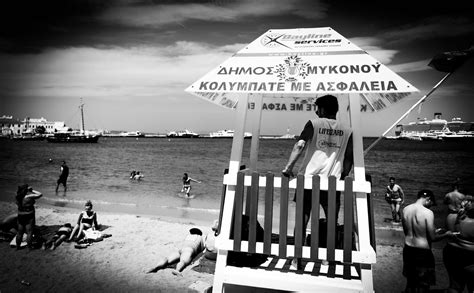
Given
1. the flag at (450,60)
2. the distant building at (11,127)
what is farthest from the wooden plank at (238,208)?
the distant building at (11,127)

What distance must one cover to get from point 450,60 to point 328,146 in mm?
1582

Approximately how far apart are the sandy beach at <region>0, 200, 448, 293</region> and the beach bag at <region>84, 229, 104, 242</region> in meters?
0.16

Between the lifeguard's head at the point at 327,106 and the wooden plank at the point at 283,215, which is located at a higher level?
the lifeguard's head at the point at 327,106

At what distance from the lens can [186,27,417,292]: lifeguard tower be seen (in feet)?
10.2

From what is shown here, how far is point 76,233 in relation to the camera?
8633 millimetres

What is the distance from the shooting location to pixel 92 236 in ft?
28.1

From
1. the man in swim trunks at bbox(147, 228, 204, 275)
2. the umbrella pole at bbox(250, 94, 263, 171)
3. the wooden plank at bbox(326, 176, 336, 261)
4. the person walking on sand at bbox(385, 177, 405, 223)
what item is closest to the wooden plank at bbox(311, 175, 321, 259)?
the wooden plank at bbox(326, 176, 336, 261)

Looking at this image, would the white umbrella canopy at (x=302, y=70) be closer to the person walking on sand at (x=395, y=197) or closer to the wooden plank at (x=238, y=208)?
the wooden plank at (x=238, y=208)

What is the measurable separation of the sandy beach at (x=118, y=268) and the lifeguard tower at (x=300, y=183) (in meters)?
1.88

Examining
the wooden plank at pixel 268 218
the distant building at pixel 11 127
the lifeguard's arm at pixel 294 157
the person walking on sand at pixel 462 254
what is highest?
the distant building at pixel 11 127

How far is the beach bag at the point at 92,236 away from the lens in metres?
8.50

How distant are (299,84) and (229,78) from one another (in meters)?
0.76

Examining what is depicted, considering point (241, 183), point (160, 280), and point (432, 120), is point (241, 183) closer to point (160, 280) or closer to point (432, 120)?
point (160, 280)

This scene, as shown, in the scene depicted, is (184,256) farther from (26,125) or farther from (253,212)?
(26,125)
